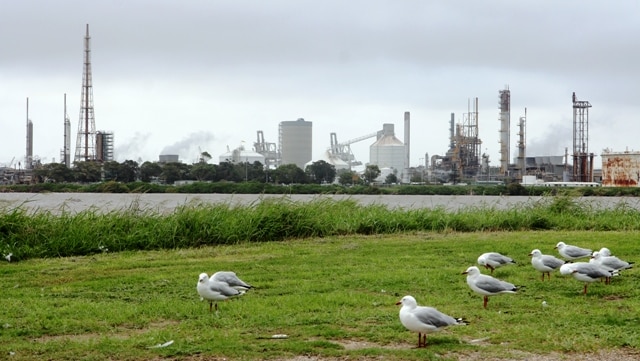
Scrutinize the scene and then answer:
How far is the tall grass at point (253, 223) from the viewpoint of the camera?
16.0 meters

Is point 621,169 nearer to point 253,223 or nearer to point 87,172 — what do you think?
point 87,172

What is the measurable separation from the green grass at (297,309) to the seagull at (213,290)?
21cm

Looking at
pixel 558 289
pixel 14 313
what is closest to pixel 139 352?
pixel 14 313

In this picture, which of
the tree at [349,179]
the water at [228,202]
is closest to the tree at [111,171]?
the tree at [349,179]

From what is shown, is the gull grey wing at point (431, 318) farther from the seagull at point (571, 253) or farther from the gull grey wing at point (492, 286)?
the seagull at point (571, 253)

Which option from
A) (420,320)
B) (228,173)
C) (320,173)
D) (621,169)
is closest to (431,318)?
(420,320)

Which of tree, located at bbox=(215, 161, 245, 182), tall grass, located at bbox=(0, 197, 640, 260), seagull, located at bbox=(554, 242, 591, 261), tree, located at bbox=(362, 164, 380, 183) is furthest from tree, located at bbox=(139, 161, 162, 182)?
seagull, located at bbox=(554, 242, 591, 261)

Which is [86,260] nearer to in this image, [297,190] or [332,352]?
[332,352]

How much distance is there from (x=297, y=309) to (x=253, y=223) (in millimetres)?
9092

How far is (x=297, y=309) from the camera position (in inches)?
360

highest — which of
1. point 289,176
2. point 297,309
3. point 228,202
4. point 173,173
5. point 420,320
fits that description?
point 173,173

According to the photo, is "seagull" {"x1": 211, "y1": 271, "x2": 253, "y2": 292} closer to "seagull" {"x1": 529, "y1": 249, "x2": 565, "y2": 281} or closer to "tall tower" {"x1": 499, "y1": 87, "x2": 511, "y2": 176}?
"seagull" {"x1": 529, "y1": 249, "x2": 565, "y2": 281}

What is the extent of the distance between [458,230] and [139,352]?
1423cm

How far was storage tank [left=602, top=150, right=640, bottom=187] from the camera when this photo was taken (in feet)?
260
